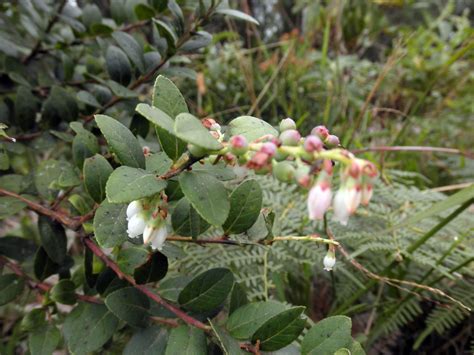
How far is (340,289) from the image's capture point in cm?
90

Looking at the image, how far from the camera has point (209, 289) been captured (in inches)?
20.9

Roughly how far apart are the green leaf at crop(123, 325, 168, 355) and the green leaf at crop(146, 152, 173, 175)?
0.21m

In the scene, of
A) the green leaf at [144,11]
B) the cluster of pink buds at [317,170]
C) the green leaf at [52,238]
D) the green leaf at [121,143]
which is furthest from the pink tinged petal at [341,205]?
the green leaf at [144,11]

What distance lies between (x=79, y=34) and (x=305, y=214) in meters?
0.58

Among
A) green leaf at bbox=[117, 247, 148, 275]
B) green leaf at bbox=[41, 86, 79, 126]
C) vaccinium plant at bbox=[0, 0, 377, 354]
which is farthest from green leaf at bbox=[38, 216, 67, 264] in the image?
green leaf at bbox=[41, 86, 79, 126]

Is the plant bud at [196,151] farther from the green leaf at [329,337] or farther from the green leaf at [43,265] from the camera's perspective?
the green leaf at [43,265]

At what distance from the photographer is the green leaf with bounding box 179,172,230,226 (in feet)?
1.33

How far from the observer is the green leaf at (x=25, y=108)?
76 cm

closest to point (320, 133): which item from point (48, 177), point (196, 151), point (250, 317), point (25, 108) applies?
point (196, 151)

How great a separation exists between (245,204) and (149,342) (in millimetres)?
204

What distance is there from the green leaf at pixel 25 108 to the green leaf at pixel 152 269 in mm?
391

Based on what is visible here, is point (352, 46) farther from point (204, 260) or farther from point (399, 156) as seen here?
point (204, 260)

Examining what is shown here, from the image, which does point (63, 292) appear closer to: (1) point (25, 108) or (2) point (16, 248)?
(2) point (16, 248)

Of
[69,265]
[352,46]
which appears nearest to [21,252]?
[69,265]
